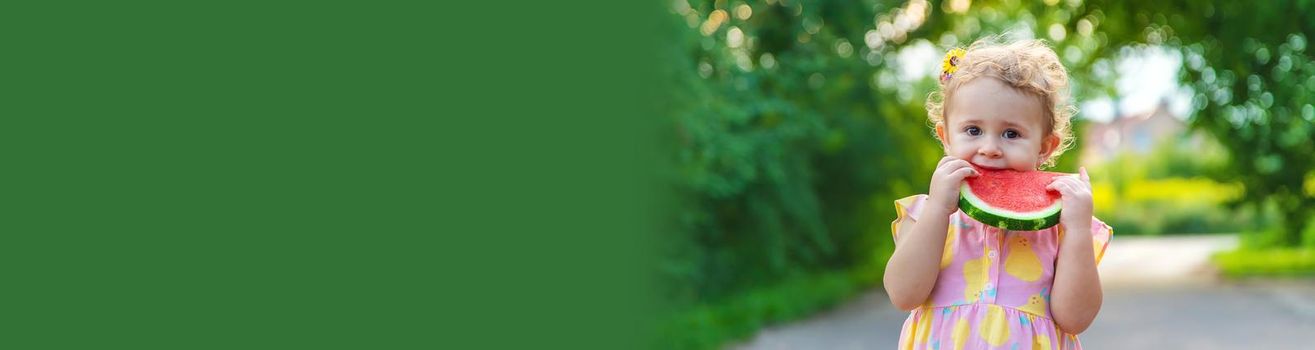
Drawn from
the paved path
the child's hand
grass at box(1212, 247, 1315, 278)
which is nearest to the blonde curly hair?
the child's hand

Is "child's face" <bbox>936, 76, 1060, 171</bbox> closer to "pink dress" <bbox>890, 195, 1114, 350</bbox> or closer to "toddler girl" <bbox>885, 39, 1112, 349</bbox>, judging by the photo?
"toddler girl" <bbox>885, 39, 1112, 349</bbox>

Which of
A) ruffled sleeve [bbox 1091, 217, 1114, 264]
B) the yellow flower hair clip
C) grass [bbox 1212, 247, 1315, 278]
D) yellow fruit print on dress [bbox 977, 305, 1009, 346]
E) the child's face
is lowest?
yellow fruit print on dress [bbox 977, 305, 1009, 346]

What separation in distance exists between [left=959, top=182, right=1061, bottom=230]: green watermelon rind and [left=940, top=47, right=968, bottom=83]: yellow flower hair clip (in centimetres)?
25

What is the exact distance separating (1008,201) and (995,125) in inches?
5.9

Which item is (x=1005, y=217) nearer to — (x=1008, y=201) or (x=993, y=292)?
(x=1008, y=201)

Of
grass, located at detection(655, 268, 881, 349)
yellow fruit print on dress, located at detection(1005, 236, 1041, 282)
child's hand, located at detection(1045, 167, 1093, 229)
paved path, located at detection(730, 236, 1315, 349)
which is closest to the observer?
child's hand, located at detection(1045, 167, 1093, 229)

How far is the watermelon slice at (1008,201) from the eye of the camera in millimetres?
2498

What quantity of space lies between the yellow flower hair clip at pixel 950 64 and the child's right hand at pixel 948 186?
0.72 feet

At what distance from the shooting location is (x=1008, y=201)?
2496 mm

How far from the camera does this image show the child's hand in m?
2.50

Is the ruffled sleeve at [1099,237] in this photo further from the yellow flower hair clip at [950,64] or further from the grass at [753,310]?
the grass at [753,310]

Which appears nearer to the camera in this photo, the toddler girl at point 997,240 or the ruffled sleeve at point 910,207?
the toddler girl at point 997,240

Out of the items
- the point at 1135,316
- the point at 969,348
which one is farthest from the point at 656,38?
the point at 1135,316

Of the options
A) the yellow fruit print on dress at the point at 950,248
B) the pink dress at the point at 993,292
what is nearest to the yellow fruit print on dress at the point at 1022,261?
the pink dress at the point at 993,292
